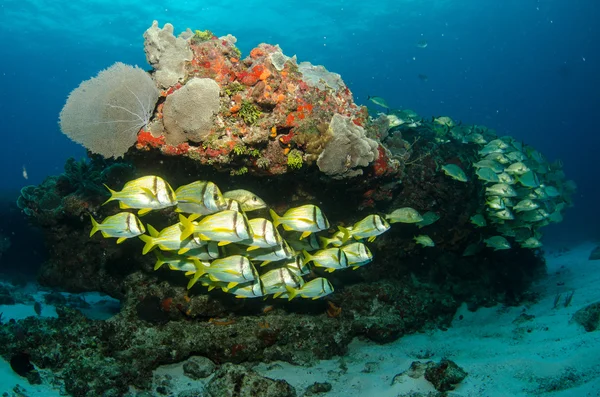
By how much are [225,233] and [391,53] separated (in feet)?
236

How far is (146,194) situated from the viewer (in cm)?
389

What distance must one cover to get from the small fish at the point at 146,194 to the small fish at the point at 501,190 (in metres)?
7.90

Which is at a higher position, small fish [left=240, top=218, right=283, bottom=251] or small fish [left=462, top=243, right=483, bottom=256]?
small fish [left=240, top=218, right=283, bottom=251]

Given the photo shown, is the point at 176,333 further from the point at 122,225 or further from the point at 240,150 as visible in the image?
the point at 240,150

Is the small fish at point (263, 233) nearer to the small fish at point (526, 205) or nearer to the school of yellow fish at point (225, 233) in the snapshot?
the school of yellow fish at point (225, 233)

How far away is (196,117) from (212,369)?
427cm

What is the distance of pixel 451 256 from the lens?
9.55 meters

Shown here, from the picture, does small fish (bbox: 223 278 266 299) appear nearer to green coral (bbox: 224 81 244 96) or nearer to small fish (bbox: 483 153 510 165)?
green coral (bbox: 224 81 244 96)

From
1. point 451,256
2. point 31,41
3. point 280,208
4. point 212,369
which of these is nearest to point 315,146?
point 280,208

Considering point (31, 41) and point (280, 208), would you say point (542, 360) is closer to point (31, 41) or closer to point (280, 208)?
point (280, 208)

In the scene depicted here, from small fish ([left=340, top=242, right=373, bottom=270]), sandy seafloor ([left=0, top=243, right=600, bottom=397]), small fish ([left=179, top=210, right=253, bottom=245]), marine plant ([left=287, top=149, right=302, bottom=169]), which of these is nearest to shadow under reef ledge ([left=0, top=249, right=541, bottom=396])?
sandy seafloor ([left=0, top=243, right=600, bottom=397])

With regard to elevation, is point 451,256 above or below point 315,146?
below

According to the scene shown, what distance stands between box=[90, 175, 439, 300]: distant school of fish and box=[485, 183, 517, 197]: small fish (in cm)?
465

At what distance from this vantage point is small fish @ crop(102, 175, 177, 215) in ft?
12.7
